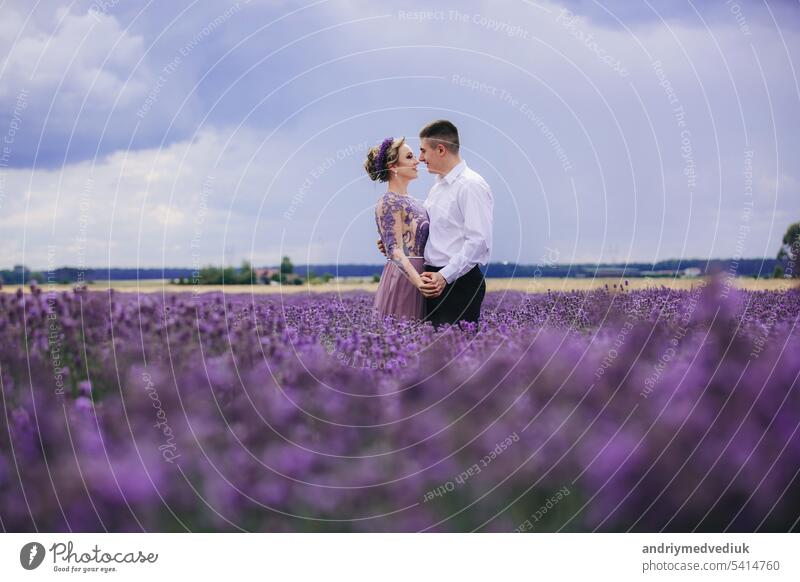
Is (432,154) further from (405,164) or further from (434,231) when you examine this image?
(434,231)

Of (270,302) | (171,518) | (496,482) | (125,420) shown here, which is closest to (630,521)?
(496,482)

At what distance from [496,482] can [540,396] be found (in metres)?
0.34

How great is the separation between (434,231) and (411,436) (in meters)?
3.45

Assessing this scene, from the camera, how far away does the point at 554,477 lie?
2754 millimetres

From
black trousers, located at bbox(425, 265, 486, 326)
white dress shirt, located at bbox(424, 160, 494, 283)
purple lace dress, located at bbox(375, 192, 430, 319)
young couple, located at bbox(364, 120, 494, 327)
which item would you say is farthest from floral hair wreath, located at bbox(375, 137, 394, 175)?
black trousers, located at bbox(425, 265, 486, 326)

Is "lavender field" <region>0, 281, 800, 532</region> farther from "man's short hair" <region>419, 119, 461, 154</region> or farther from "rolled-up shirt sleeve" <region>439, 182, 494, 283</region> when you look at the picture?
"man's short hair" <region>419, 119, 461, 154</region>

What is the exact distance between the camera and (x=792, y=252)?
5.34m

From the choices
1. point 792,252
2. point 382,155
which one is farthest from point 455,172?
point 792,252

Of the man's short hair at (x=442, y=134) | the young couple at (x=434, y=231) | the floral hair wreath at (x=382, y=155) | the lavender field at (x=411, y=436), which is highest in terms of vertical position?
the man's short hair at (x=442, y=134)

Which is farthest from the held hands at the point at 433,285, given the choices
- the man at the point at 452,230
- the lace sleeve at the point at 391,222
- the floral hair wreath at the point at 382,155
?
the floral hair wreath at the point at 382,155

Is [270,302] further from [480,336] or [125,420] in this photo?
[125,420]

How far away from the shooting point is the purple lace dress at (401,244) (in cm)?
576

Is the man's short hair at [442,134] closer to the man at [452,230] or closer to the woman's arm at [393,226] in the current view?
the man at [452,230]

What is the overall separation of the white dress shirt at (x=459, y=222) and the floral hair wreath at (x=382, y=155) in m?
0.43
